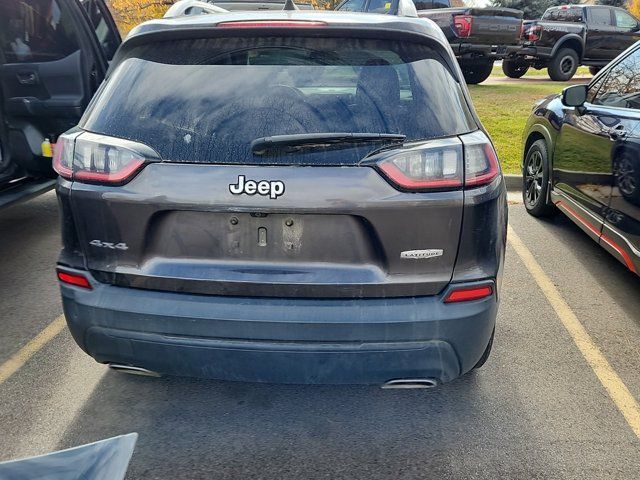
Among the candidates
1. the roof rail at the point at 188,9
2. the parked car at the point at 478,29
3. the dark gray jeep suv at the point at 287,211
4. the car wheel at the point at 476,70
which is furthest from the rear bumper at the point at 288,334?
the car wheel at the point at 476,70

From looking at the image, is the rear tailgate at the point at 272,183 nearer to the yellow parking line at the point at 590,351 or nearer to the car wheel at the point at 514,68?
the yellow parking line at the point at 590,351

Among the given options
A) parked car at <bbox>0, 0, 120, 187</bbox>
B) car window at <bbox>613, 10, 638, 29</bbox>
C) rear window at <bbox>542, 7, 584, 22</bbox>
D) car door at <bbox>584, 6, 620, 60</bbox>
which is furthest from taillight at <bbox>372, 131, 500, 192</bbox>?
car window at <bbox>613, 10, 638, 29</bbox>

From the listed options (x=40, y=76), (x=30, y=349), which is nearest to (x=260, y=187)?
(x=30, y=349)

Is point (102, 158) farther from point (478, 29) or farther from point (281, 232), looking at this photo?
point (478, 29)

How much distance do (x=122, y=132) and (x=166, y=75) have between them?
0.29m

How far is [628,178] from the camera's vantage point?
355 centimetres

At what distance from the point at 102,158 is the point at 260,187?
0.64m

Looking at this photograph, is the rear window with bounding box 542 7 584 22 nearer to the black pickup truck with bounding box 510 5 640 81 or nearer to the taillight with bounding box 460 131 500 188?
the black pickup truck with bounding box 510 5 640 81

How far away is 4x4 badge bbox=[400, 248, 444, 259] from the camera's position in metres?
2.07

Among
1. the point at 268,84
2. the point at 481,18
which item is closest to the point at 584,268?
the point at 268,84

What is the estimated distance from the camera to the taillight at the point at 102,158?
2.11m

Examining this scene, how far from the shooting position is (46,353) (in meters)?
3.22

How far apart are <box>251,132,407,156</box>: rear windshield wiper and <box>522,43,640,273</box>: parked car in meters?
2.25

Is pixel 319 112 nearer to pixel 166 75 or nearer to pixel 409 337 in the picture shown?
pixel 166 75
